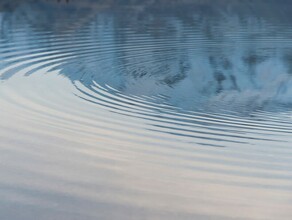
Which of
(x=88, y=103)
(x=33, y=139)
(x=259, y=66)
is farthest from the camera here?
(x=259, y=66)

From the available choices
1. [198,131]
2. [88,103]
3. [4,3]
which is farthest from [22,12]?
[198,131]

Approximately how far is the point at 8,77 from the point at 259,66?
5.68m

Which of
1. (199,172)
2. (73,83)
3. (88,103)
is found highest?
(73,83)

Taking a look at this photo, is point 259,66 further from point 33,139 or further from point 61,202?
point 61,202

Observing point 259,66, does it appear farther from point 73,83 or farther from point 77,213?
point 77,213

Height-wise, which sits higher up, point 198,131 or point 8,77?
point 8,77

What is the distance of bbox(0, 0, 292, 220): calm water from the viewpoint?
20.2 feet

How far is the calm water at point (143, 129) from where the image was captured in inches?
243

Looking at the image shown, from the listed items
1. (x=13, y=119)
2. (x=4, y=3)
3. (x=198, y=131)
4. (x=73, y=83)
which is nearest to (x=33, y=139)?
(x=13, y=119)

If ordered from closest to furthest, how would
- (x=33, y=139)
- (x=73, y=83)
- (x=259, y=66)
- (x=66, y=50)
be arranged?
(x=33, y=139), (x=73, y=83), (x=259, y=66), (x=66, y=50)

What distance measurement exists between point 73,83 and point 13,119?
9.54 ft

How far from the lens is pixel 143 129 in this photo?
28.7ft

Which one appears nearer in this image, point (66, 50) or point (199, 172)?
point (199, 172)

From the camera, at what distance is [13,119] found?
9117 mm
